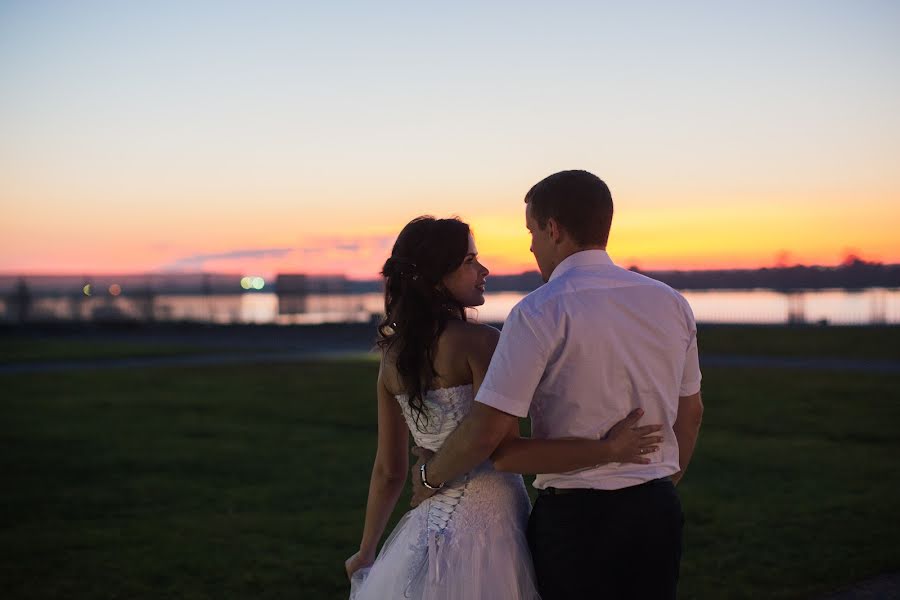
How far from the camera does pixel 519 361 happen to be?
8.61 ft

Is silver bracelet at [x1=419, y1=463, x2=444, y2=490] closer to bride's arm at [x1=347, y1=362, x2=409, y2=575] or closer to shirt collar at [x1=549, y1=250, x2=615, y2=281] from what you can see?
bride's arm at [x1=347, y1=362, x2=409, y2=575]

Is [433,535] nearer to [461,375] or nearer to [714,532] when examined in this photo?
[461,375]

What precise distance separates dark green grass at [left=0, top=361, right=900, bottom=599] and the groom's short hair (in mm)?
4239

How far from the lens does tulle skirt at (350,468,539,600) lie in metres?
3.20

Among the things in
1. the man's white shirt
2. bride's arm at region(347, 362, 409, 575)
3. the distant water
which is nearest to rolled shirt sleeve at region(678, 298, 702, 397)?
the man's white shirt

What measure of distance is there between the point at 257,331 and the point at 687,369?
34.2 m

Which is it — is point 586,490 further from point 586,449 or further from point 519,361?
point 519,361

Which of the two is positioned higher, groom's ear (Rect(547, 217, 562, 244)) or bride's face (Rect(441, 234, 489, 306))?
groom's ear (Rect(547, 217, 562, 244))

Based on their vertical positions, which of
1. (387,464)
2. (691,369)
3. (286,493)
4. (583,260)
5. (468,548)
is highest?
(583,260)

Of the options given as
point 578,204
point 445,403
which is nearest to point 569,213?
point 578,204

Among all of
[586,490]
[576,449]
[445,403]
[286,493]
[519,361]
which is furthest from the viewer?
[286,493]

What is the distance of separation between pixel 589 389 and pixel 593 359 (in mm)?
103

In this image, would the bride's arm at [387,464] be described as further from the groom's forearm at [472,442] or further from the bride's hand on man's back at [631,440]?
the bride's hand on man's back at [631,440]

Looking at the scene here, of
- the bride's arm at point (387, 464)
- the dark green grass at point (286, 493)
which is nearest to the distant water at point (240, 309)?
the dark green grass at point (286, 493)
